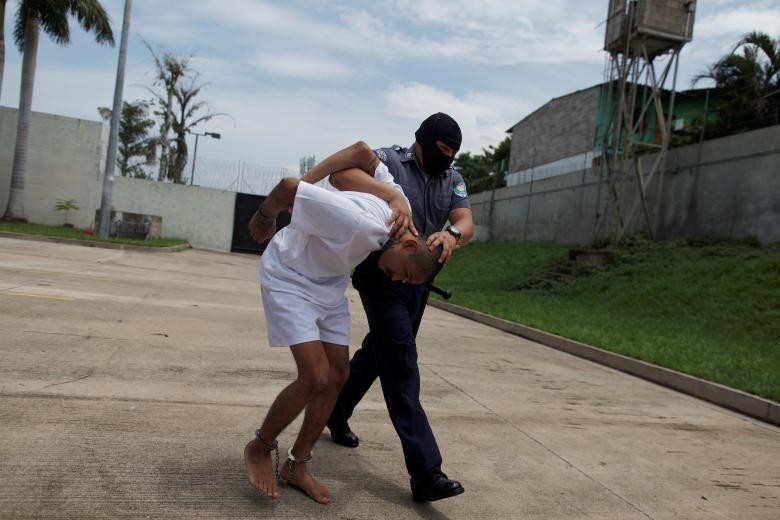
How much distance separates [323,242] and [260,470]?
1044 mm

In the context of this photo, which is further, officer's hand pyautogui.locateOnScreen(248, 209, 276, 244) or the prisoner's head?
officer's hand pyautogui.locateOnScreen(248, 209, 276, 244)

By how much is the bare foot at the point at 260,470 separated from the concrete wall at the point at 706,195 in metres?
13.3

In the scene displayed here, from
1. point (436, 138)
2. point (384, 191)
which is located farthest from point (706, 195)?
point (384, 191)

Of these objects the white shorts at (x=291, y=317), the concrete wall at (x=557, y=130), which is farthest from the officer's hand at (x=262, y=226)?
the concrete wall at (x=557, y=130)

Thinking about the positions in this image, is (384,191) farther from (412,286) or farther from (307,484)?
(307,484)

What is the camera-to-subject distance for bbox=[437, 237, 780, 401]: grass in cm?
737

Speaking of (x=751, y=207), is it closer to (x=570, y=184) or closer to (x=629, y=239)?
(x=629, y=239)

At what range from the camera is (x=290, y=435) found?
359 centimetres

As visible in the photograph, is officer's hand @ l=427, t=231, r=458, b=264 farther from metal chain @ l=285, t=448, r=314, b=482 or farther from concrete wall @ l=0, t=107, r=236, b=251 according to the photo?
concrete wall @ l=0, t=107, r=236, b=251

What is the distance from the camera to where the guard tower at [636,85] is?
16312 millimetres

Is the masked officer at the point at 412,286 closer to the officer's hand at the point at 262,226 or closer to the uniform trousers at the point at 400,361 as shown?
the uniform trousers at the point at 400,361

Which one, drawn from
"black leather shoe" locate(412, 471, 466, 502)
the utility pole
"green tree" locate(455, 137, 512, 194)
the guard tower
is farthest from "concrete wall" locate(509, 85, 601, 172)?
"black leather shoe" locate(412, 471, 466, 502)

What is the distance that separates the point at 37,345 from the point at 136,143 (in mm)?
42278

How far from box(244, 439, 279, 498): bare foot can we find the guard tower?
15.4 m
